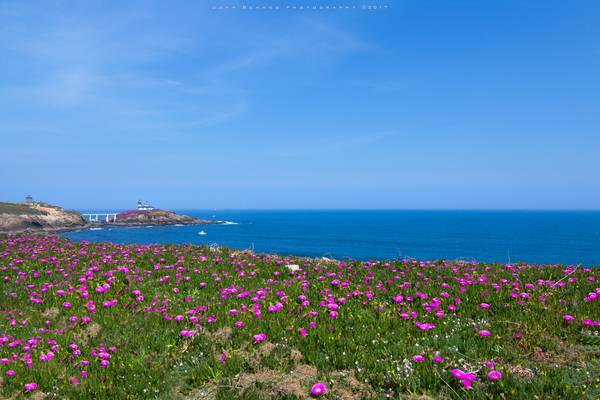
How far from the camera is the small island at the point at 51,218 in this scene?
3844 inches

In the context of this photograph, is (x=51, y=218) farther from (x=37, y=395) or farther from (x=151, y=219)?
(x=37, y=395)

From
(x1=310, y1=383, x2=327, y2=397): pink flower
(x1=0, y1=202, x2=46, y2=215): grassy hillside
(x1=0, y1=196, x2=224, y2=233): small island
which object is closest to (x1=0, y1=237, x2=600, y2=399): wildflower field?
(x1=310, y1=383, x2=327, y2=397): pink flower

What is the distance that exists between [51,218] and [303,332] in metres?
134

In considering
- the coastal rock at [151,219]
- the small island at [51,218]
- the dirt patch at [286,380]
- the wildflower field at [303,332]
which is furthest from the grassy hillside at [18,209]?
the dirt patch at [286,380]

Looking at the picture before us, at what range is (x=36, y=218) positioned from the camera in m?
107

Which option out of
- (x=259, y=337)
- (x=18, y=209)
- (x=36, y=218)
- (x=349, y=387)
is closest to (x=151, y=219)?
(x=36, y=218)

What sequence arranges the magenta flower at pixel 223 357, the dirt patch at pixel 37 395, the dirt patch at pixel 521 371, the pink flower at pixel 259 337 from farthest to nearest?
the pink flower at pixel 259 337
the magenta flower at pixel 223 357
the dirt patch at pixel 37 395
the dirt patch at pixel 521 371

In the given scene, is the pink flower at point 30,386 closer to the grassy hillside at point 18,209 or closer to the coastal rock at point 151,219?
the grassy hillside at point 18,209

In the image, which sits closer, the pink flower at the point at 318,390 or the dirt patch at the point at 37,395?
the pink flower at the point at 318,390

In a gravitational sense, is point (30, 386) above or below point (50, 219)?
above

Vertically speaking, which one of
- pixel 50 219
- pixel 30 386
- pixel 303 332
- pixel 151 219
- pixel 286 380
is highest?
pixel 303 332

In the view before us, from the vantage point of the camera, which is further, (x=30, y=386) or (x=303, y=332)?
(x=303, y=332)

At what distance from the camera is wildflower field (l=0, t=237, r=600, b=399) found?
508cm

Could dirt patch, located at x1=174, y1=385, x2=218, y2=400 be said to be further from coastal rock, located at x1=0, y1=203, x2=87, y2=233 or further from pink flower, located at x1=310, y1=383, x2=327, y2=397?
coastal rock, located at x1=0, y1=203, x2=87, y2=233
